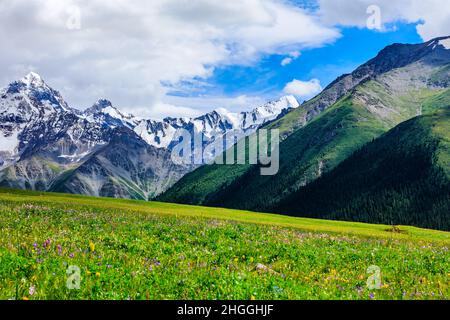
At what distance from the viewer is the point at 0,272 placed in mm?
10445

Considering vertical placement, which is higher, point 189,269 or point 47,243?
point 47,243

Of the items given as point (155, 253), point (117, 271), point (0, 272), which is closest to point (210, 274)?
→ point (117, 271)

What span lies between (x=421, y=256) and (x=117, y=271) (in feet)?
48.6

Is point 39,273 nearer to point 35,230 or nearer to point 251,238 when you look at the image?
point 35,230

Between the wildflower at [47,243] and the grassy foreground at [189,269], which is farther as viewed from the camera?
the wildflower at [47,243]

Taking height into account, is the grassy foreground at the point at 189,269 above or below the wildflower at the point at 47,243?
below

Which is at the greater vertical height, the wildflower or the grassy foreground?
the wildflower

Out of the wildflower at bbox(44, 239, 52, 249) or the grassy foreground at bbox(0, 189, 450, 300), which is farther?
the wildflower at bbox(44, 239, 52, 249)

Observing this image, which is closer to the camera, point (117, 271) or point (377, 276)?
point (117, 271)

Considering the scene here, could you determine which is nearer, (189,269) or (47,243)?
(189,269)
